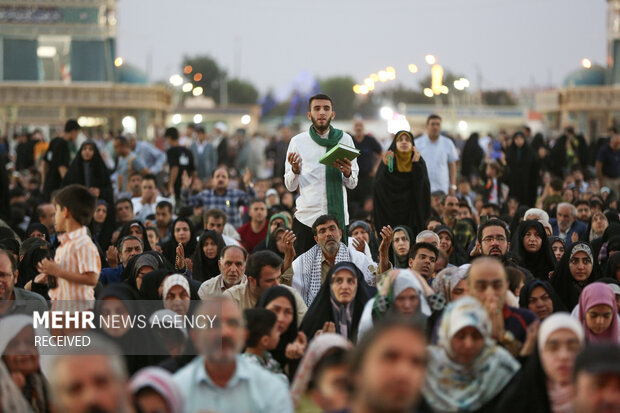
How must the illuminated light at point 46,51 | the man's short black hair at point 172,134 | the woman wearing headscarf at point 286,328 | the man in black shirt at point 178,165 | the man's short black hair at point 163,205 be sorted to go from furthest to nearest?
the illuminated light at point 46,51, the man's short black hair at point 172,134, the man in black shirt at point 178,165, the man's short black hair at point 163,205, the woman wearing headscarf at point 286,328

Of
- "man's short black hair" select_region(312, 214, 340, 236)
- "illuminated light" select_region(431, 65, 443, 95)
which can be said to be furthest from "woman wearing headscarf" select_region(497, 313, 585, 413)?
"illuminated light" select_region(431, 65, 443, 95)

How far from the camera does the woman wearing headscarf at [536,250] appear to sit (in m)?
9.10

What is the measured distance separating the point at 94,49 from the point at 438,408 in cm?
3626

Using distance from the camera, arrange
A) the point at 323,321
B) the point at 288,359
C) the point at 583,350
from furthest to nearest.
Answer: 1. the point at 323,321
2. the point at 288,359
3. the point at 583,350

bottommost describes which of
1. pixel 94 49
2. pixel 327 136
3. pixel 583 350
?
pixel 583 350

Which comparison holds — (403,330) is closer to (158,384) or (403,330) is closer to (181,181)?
(158,384)

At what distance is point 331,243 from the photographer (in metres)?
8.21

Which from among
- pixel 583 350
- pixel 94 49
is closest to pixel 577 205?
pixel 583 350

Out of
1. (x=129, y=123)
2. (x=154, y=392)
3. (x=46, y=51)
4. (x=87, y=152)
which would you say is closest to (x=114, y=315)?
(x=154, y=392)

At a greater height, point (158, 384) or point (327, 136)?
point (327, 136)

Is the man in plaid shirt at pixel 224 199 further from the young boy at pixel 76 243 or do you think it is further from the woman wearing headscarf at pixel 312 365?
the woman wearing headscarf at pixel 312 365

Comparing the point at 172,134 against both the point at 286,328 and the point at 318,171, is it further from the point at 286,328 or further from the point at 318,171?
the point at 286,328

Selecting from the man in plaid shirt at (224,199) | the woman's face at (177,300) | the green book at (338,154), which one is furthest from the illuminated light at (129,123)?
the woman's face at (177,300)

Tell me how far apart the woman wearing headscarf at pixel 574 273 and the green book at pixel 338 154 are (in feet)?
6.01
